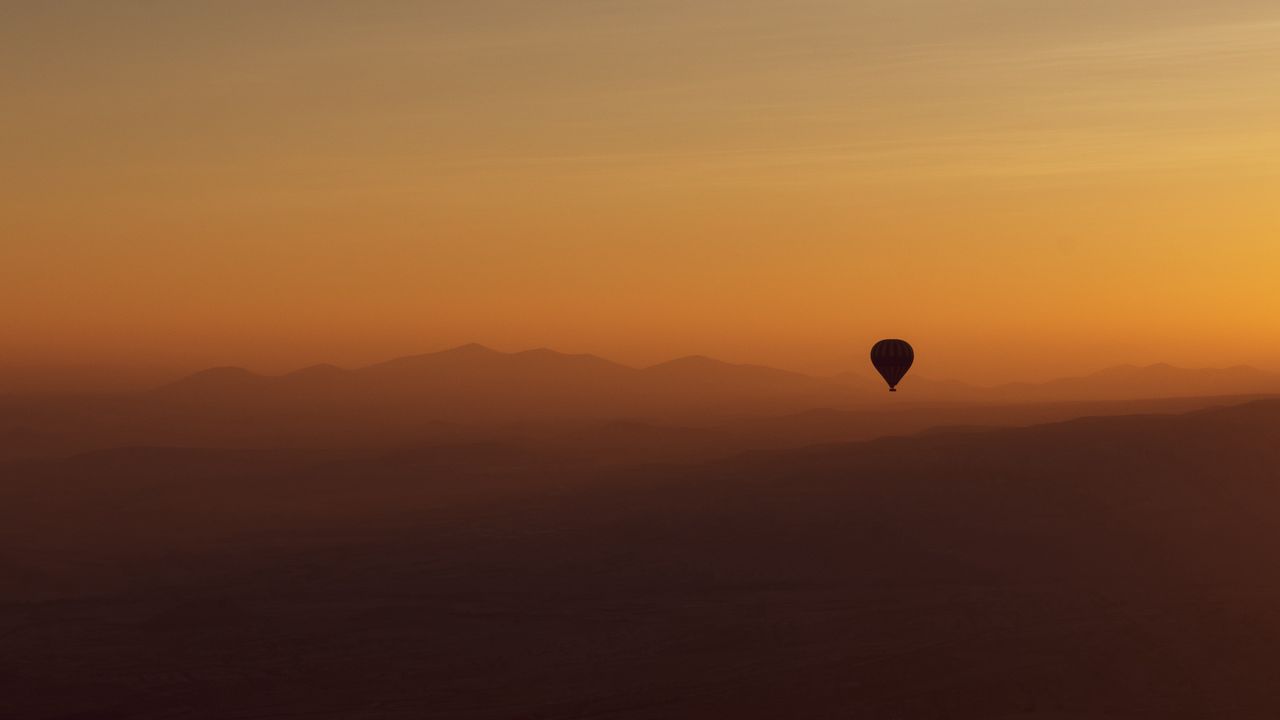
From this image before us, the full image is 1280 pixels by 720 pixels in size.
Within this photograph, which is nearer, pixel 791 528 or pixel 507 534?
pixel 791 528

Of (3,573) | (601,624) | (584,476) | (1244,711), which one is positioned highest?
(584,476)

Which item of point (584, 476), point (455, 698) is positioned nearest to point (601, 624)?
point (455, 698)

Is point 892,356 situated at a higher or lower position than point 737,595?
higher

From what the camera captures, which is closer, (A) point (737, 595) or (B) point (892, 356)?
(A) point (737, 595)

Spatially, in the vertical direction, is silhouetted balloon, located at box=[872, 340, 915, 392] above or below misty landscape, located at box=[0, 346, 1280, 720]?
above

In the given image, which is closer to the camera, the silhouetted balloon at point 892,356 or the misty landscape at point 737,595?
the misty landscape at point 737,595

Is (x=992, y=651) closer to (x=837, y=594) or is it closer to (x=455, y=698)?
(x=837, y=594)

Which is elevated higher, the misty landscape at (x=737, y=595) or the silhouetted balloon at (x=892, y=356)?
the silhouetted balloon at (x=892, y=356)

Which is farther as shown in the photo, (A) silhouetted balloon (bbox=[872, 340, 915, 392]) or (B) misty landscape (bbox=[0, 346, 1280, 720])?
(A) silhouetted balloon (bbox=[872, 340, 915, 392])
